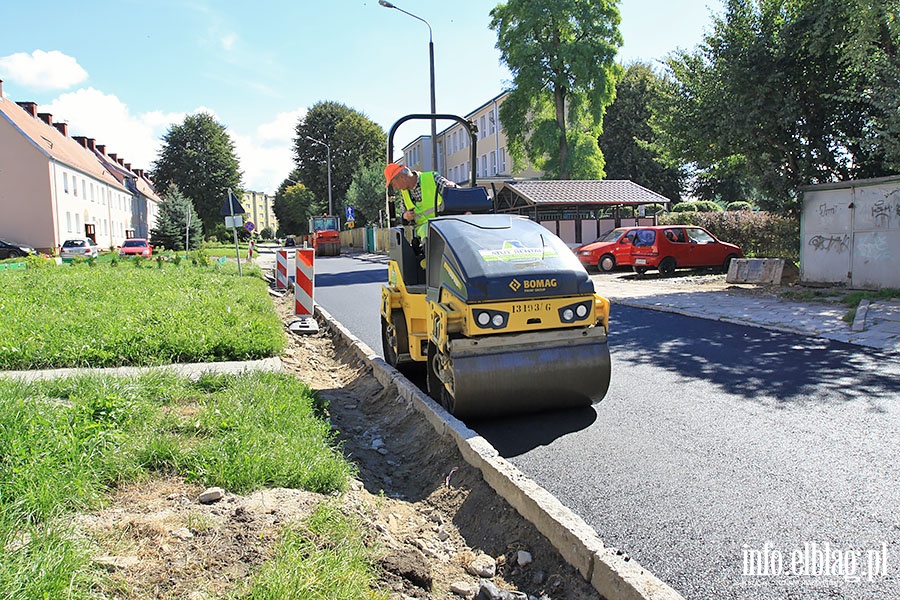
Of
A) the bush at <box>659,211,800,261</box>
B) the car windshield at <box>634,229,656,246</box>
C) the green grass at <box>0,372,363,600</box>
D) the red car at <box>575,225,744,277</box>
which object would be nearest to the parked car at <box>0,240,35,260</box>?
the red car at <box>575,225,744,277</box>

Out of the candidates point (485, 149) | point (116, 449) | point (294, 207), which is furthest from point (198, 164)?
point (116, 449)

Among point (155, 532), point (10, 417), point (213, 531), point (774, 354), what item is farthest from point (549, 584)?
point (774, 354)

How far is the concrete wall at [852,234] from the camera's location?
41.7 ft

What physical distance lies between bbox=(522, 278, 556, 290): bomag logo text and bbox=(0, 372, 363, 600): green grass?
71.0 inches

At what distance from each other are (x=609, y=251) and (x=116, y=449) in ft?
65.7

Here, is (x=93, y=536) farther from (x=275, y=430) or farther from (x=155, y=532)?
(x=275, y=430)

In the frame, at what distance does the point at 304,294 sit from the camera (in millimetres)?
11305

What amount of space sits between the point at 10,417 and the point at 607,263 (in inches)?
797

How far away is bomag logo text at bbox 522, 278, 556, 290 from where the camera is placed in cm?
489

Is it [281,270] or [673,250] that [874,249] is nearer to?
[673,250]

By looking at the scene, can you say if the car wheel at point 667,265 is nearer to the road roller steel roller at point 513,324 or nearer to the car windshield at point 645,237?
the car windshield at point 645,237

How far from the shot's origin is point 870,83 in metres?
12.7

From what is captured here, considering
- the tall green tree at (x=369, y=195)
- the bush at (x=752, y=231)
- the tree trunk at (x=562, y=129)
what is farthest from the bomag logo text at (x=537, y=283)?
the tall green tree at (x=369, y=195)

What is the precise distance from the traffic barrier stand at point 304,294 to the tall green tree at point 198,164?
60024 mm
